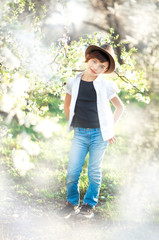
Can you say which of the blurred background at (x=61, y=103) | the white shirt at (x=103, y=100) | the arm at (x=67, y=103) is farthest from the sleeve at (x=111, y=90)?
the arm at (x=67, y=103)

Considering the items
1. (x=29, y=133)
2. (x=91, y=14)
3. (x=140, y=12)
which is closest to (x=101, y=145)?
(x=140, y=12)

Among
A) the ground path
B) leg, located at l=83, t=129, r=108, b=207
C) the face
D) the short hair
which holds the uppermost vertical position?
the short hair

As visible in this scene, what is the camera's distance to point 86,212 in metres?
2.96

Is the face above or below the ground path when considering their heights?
above

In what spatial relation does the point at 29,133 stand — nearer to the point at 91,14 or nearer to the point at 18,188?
the point at 18,188

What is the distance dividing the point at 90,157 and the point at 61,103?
86 centimetres

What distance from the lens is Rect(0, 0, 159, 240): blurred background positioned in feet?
8.39

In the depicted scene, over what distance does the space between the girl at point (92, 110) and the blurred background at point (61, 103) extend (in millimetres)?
282

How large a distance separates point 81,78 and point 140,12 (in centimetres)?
93

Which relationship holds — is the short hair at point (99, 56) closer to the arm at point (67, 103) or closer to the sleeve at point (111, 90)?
the sleeve at point (111, 90)

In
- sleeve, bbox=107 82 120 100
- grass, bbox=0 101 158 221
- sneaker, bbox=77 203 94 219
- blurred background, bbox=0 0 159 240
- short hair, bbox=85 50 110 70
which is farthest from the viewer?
grass, bbox=0 101 158 221

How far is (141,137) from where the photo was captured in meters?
2.28

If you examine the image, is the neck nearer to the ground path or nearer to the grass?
the grass

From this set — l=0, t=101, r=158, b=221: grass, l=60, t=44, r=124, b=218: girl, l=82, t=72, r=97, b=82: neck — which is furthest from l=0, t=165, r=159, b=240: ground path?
l=82, t=72, r=97, b=82: neck
